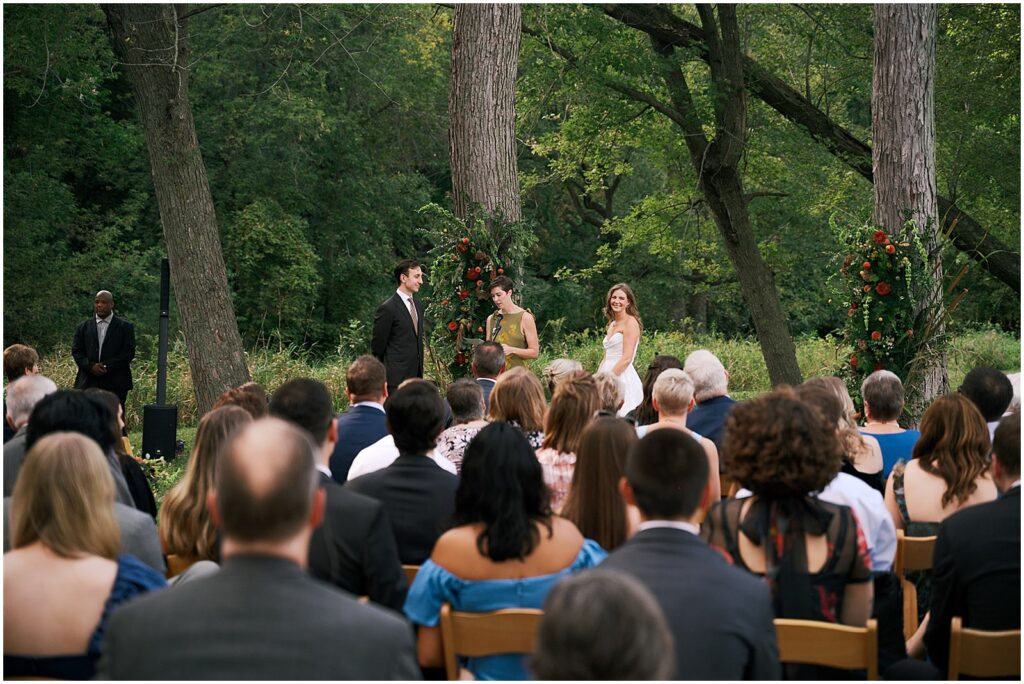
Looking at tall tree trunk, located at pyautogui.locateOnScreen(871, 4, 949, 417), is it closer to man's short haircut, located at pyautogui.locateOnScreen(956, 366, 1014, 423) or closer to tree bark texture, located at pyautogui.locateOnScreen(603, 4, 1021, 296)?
man's short haircut, located at pyautogui.locateOnScreen(956, 366, 1014, 423)

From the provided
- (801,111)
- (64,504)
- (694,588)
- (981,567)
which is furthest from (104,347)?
(801,111)

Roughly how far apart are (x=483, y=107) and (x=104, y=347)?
182 inches

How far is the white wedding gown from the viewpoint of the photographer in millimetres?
9820

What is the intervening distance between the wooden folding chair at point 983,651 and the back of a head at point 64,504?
2.58 m

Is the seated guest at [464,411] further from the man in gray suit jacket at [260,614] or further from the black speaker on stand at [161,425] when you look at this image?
the black speaker on stand at [161,425]

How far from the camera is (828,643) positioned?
3.21 metres

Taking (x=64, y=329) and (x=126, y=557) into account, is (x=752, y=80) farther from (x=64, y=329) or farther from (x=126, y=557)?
(x=126, y=557)

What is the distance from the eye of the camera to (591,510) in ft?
13.2

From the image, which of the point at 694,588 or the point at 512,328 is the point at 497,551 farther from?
the point at 512,328

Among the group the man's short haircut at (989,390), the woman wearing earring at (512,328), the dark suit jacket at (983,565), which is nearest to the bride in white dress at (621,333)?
the woman wearing earring at (512,328)

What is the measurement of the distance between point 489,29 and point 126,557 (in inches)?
333

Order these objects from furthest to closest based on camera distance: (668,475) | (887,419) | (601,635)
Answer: (887,419)
(668,475)
(601,635)

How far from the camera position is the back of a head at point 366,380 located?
5.91 m

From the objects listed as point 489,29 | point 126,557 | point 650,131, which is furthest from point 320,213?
point 126,557
